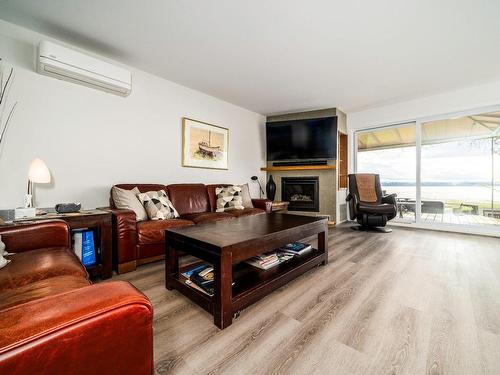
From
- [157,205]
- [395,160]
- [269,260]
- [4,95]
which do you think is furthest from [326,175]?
[4,95]

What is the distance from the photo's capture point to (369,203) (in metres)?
3.91

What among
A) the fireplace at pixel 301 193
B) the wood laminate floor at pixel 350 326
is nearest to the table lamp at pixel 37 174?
the wood laminate floor at pixel 350 326

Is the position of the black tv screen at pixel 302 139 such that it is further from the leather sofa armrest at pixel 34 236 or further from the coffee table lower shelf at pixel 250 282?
the leather sofa armrest at pixel 34 236

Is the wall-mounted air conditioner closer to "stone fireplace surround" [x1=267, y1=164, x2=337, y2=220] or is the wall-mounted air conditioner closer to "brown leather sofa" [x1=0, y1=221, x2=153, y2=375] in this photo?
"brown leather sofa" [x1=0, y1=221, x2=153, y2=375]

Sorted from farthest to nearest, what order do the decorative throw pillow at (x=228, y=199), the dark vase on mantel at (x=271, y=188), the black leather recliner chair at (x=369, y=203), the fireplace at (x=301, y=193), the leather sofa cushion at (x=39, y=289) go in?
the dark vase on mantel at (x=271, y=188)
the fireplace at (x=301, y=193)
the black leather recliner chair at (x=369, y=203)
the decorative throw pillow at (x=228, y=199)
the leather sofa cushion at (x=39, y=289)

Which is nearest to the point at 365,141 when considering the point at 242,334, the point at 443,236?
the point at 443,236

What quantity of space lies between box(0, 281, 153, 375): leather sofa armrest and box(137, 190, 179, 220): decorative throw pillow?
6.19ft

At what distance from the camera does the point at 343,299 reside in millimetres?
1564

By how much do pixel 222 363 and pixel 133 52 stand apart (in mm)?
3016

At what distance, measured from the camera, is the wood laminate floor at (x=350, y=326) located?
3.34 feet

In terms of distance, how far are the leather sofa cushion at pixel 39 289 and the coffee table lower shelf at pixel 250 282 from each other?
2.08 ft

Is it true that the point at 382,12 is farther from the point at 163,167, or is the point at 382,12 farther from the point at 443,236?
the point at 443,236

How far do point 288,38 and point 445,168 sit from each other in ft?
12.3

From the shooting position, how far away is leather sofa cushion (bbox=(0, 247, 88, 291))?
100 centimetres
